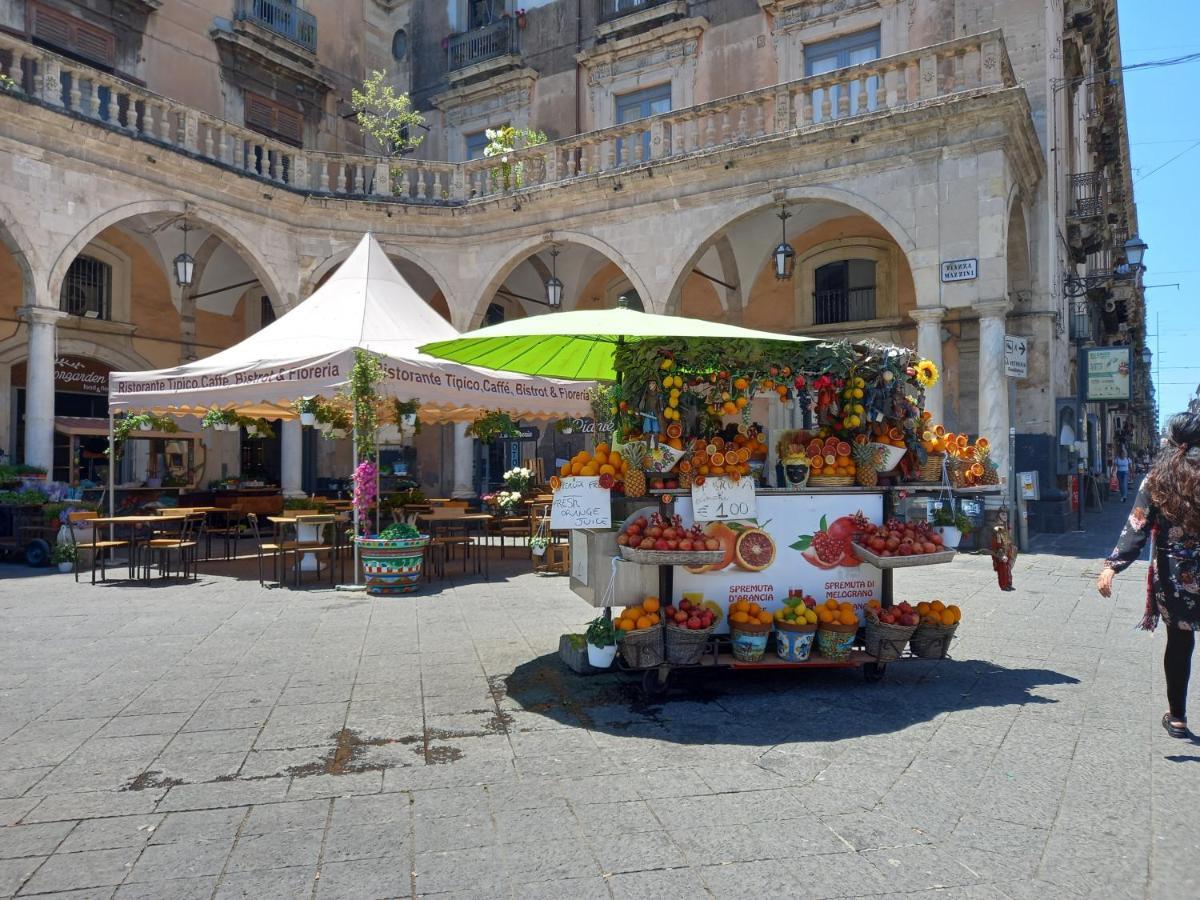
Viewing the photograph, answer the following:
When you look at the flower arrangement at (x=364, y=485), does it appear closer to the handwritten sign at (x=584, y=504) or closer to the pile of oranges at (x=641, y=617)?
the handwritten sign at (x=584, y=504)

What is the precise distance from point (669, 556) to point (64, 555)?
9.55 meters

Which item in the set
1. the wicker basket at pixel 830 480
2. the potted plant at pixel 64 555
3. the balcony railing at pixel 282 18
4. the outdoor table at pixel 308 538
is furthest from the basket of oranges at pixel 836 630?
the balcony railing at pixel 282 18

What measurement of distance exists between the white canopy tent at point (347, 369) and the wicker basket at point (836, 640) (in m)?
5.48

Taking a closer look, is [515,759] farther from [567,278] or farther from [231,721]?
[567,278]

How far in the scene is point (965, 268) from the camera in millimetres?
12109

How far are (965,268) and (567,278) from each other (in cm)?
945

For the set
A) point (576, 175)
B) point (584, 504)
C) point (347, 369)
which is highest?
point (576, 175)

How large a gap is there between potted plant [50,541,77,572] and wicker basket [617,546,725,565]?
30.2ft

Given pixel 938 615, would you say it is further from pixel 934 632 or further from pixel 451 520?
pixel 451 520

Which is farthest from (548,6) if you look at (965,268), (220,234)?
(965,268)

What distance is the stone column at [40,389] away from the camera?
41.2 feet

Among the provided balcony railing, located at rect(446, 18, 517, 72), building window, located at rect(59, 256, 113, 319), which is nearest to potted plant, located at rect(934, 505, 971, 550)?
building window, located at rect(59, 256, 113, 319)

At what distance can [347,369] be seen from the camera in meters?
9.27

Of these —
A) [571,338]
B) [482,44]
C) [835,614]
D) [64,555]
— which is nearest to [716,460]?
[835,614]
